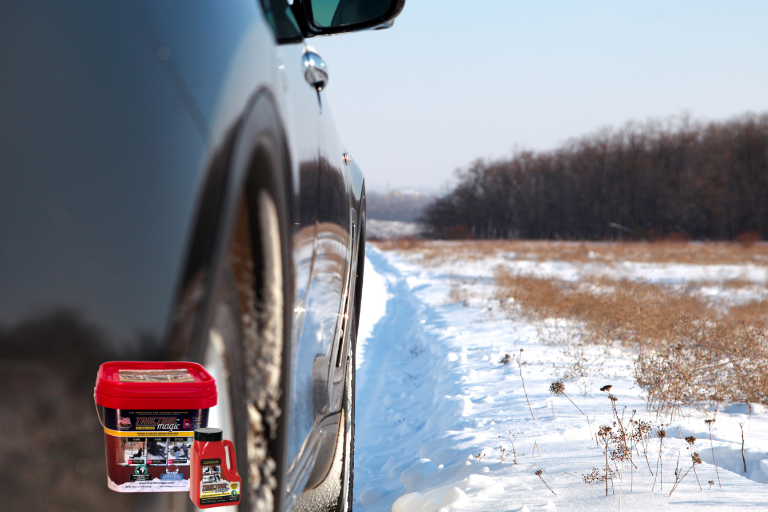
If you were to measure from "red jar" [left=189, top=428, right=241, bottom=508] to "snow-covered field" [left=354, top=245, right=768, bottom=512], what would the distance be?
1.62 meters

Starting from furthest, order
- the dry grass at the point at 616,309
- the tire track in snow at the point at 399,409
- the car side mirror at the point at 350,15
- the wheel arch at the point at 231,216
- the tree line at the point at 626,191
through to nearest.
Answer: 1. the tree line at the point at 626,191
2. the dry grass at the point at 616,309
3. the tire track in snow at the point at 399,409
4. the car side mirror at the point at 350,15
5. the wheel arch at the point at 231,216

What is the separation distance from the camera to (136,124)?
76cm

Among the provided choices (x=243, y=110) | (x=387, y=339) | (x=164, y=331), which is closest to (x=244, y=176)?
(x=243, y=110)

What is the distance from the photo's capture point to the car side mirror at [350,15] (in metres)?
1.43

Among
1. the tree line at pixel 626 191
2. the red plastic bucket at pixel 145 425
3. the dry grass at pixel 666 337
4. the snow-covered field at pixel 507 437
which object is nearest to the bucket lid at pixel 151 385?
the red plastic bucket at pixel 145 425

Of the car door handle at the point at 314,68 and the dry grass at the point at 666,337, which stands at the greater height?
the car door handle at the point at 314,68

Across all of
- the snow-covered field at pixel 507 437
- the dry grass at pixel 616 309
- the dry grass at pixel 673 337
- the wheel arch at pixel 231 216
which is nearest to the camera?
the wheel arch at pixel 231 216

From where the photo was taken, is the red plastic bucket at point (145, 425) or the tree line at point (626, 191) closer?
the red plastic bucket at point (145, 425)

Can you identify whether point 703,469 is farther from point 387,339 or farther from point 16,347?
point 387,339

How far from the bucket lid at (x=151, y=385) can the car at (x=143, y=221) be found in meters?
0.02

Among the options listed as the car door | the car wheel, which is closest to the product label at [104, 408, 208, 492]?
the car wheel

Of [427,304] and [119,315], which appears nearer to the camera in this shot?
[119,315]

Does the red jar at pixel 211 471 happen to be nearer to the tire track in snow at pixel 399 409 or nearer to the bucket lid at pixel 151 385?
the bucket lid at pixel 151 385

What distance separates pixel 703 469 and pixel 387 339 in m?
4.59
